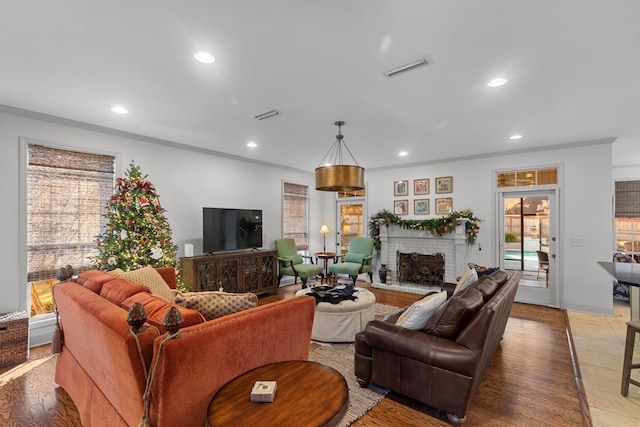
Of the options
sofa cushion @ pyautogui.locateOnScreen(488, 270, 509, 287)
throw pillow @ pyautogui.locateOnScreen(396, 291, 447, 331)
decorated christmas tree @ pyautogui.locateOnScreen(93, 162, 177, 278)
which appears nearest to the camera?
throw pillow @ pyautogui.locateOnScreen(396, 291, 447, 331)

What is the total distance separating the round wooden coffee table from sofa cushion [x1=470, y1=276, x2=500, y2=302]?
1.50 metres

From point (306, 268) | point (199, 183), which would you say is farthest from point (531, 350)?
point (199, 183)

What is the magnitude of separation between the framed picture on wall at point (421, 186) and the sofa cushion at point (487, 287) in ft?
12.1

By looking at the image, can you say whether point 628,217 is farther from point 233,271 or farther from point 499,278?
point 233,271

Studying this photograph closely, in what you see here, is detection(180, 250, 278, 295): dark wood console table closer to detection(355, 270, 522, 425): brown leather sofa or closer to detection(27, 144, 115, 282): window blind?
detection(27, 144, 115, 282): window blind

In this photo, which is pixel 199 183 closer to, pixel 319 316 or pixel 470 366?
pixel 319 316

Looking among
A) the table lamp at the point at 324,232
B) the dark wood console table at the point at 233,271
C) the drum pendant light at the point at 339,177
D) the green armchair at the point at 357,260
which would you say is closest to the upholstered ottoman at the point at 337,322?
the drum pendant light at the point at 339,177

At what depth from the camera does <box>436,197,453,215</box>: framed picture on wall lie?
588cm

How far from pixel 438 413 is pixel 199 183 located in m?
4.58

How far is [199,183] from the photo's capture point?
16.7 ft

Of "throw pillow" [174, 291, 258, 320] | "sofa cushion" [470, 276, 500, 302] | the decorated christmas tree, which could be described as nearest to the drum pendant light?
"sofa cushion" [470, 276, 500, 302]

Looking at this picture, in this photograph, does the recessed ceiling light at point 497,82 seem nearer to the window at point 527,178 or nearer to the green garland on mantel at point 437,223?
the window at point 527,178

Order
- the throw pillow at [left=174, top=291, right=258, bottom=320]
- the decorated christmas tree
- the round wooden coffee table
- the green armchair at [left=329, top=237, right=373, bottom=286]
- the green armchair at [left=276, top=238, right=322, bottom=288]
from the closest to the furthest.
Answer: the round wooden coffee table → the throw pillow at [left=174, top=291, right=258, bottom=320] → the decorated christmas tree → the green armchair at [left=276, top=238, right=322, bottom=288] → the green armchair at [left=329, top=237, right=373, bottom=286]

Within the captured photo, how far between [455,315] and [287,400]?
1.39 m
